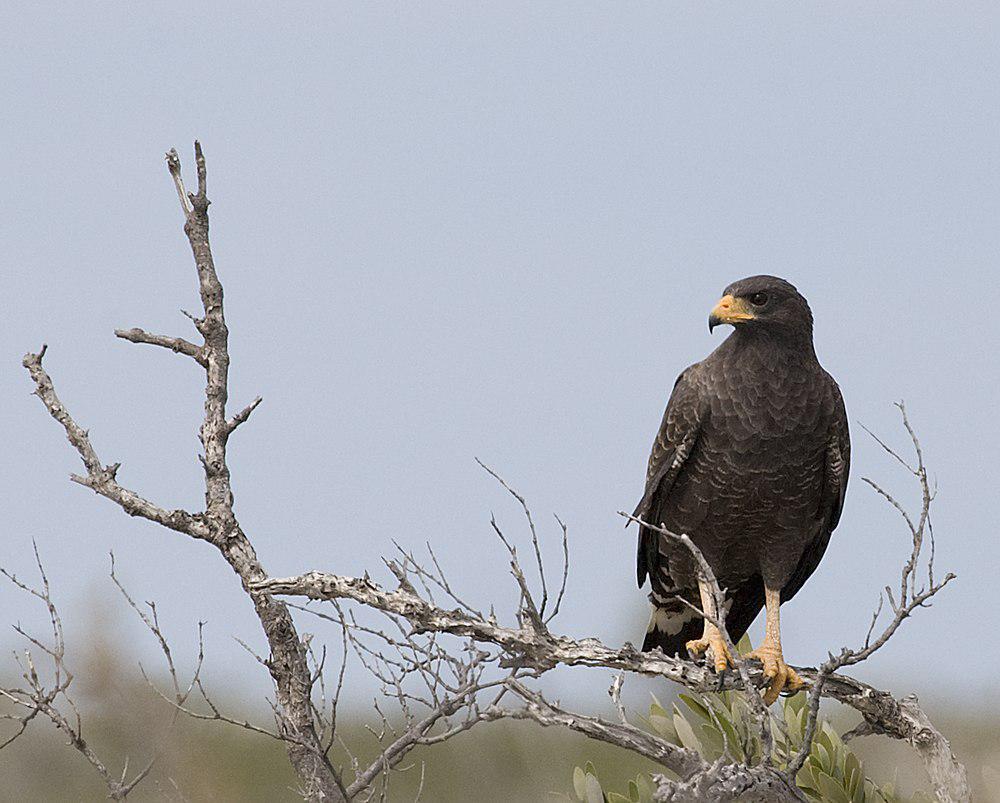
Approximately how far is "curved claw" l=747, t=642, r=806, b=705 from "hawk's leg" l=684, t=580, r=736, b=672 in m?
0.21

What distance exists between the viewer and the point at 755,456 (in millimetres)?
6090

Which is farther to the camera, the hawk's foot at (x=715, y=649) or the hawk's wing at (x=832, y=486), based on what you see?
the hawk's wing at (x=832, y=486)

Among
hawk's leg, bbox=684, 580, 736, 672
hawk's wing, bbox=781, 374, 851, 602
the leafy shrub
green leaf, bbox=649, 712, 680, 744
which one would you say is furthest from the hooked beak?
green leaf, bbox=649, 712, 680, 744

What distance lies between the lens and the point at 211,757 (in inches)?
204

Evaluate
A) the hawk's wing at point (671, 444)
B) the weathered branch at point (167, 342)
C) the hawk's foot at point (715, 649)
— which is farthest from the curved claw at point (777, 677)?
the weathered branch at point (167, 342)

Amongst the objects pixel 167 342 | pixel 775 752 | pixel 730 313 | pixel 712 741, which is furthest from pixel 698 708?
pixel 167 342

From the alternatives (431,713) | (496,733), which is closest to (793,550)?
(431,713)

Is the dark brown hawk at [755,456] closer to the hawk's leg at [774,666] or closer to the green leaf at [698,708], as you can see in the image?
the hawk's leg at [774,666]

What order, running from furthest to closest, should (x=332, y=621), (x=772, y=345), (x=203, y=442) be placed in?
(x=772, y=345) < (x=203, y=442) < (x=332, y=621)

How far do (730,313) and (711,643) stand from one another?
1.57 meters

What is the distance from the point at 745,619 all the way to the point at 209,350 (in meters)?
3.42

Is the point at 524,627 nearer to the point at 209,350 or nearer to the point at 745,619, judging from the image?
the point at 209,350

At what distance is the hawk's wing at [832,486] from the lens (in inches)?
246

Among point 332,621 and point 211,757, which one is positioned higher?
point 332,621
